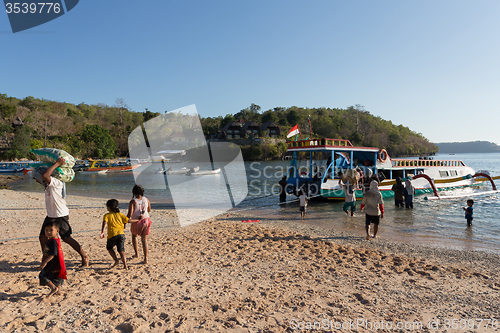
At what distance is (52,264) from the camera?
4.45 metres

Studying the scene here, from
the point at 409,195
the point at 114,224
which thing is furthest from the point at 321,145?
the point at 114,224

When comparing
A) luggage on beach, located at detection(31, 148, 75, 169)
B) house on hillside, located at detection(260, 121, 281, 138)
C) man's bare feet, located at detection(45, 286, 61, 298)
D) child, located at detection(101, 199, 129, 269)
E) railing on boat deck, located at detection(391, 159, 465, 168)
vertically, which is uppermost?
house on hillside, located at detection(260, 121, 281, 138)

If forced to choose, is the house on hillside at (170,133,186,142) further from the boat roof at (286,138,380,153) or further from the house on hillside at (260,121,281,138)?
the boat roof at (286,138,380,153)

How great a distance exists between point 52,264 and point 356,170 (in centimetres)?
1487

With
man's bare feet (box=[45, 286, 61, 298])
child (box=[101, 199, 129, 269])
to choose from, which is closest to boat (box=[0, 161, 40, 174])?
child (box=[101, 199, 129, 269])

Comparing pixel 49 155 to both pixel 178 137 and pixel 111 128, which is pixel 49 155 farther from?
pixel 111 128

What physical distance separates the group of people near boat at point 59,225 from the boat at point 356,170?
11.2m

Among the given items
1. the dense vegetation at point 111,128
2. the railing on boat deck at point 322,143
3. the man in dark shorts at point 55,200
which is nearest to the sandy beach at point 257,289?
the man in dark shorts at point 55,200

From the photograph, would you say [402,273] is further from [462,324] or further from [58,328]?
[58,328]

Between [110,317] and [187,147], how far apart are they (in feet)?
304

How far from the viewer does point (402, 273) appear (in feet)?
19.7

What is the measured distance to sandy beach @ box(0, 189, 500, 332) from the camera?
3.93m

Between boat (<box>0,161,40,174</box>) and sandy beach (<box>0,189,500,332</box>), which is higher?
boat (<box>0,161,40,174</box>)

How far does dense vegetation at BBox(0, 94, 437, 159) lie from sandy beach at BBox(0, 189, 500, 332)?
241 feet
